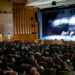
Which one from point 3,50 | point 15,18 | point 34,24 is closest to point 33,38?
point 34,24

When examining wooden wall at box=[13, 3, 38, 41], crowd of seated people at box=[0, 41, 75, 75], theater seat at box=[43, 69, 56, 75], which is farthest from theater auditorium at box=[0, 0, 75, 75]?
theater seat at box=[43, 69, 56, 75]

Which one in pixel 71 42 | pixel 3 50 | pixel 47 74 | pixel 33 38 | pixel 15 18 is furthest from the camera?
pixel 15 18

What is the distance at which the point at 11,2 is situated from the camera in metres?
19.9

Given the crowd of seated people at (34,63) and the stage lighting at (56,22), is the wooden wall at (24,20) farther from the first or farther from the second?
the crowd of seated people at (34,63)

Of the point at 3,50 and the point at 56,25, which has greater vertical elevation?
the point at 56,25

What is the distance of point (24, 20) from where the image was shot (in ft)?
69.3

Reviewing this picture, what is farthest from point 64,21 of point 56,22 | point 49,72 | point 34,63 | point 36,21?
point 49,72

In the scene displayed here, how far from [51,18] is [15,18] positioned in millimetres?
4630

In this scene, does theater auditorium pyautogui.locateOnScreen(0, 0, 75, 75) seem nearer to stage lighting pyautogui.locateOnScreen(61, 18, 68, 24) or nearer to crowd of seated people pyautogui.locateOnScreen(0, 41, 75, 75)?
stage lighting pyautogui.locateOnScreen(61, 18, 68, 24)

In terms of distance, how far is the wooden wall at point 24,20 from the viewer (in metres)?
20.8

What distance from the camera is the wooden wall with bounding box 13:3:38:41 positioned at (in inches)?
819

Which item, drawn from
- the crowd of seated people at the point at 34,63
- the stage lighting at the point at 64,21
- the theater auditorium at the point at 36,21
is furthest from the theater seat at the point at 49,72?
the stage lighting at the point at 64,21

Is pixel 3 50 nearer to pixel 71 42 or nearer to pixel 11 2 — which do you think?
pixel 71 42

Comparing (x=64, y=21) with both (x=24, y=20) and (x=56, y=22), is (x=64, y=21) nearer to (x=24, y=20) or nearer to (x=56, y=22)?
(x=56, y=22)
